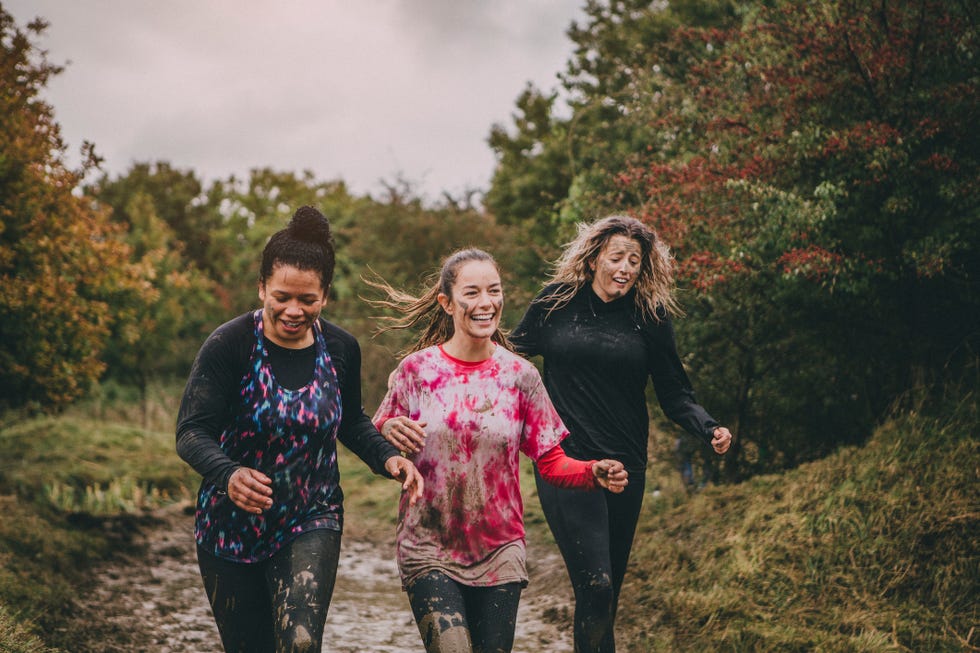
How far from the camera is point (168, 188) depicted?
4166 cm

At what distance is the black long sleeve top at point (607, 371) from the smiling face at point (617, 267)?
3.1 inches

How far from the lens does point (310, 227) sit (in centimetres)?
357

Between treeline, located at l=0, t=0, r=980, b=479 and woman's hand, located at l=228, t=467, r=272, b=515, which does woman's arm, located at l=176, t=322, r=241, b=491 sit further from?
treeline, located at l=0, t=0, r=980, b=479

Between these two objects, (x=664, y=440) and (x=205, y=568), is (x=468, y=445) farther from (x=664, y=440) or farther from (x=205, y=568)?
(x=664, y=440)

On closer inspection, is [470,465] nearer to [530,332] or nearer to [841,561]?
[530,332]

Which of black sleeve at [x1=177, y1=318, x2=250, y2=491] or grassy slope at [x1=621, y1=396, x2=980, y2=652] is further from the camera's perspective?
grassy slope at [x1=621, y1=396, x2=980, y2=652]

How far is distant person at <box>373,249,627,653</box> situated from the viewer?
3387 millimetres

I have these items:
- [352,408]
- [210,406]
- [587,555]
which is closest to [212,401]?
[210,406]

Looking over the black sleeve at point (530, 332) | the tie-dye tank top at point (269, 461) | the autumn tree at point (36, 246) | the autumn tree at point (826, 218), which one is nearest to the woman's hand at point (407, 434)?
the tie-dye tank top at point (269, 461)

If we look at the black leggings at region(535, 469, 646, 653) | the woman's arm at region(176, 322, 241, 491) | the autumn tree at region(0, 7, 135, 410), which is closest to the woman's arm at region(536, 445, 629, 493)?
the black leggings at region(535, 469, 646, 653)

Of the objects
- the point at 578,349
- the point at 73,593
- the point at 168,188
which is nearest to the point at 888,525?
the point at 578,349

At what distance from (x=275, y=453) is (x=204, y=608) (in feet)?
18.3

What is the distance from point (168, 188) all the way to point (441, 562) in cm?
4154

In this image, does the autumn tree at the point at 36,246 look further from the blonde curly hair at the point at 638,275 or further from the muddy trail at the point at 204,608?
the blonde curly hair at the point at 638,275
